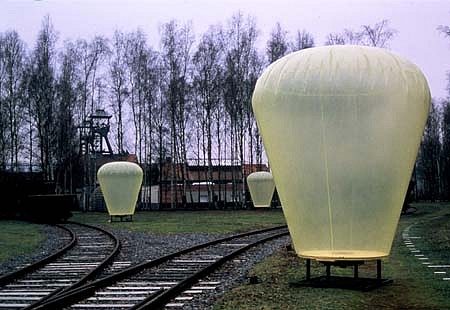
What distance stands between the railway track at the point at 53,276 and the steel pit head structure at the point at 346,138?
11.7 ft

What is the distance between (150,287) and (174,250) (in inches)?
233

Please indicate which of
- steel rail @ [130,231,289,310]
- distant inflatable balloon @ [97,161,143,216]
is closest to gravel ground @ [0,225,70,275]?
steel rail @ [130,231,289,310]

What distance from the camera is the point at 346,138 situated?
817 cm

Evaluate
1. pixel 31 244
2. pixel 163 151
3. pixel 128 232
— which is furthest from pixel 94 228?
pixel 163 151

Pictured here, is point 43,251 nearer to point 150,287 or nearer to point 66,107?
point 150,287

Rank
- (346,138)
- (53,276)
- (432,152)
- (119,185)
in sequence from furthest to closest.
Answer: (432,152), (119,185), (53,276), (346,138)

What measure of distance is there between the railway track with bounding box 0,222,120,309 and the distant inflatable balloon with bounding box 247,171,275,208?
929 inches

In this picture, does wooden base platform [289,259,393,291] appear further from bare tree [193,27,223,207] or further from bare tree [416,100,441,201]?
bare tree [416,100,441,201]

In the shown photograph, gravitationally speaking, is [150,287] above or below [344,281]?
below

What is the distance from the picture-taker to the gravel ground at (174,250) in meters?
9.54

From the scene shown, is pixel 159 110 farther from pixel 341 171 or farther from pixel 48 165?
pixel 341 171

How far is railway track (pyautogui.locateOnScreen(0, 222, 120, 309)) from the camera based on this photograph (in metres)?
8.77

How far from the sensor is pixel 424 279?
9.71m

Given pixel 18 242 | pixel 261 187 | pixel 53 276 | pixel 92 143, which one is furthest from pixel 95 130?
pixel 53 276
